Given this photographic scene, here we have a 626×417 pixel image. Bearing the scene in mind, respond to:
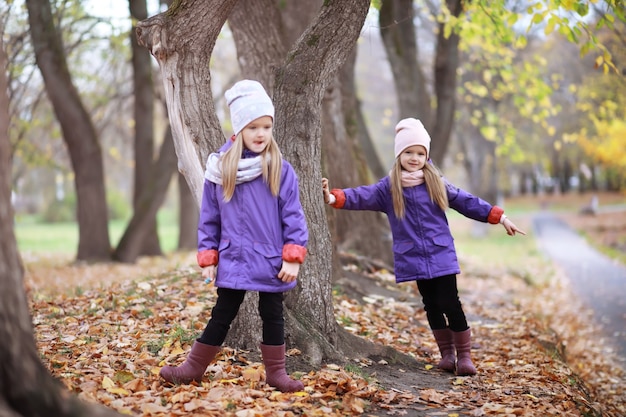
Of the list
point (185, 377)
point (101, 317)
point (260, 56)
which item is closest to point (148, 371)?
point (185, 377)

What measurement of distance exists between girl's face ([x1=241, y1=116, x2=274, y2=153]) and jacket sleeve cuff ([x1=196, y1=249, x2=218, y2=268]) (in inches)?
26.0

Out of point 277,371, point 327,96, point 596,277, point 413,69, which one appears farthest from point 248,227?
point 596,277

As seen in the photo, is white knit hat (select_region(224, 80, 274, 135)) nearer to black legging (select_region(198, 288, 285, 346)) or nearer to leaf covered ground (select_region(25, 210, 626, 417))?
black legging (select_region(198, 288, 285, 346))

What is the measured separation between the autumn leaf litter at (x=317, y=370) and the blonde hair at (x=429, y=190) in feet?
4.00

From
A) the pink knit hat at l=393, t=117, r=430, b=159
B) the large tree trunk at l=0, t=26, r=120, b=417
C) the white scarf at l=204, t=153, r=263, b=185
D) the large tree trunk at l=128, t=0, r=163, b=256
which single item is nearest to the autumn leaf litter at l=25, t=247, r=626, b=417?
the large tree trunk at l=0, t=26, r=120, b=417

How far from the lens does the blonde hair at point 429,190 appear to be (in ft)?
17.1

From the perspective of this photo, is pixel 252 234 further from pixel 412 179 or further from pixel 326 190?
pixel 412 179

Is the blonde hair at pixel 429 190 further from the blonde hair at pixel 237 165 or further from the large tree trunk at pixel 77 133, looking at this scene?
the large tree trunk at pixel 77 133

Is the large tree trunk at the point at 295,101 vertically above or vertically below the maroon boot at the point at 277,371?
above

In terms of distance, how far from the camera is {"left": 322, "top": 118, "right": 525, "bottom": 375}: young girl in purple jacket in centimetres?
519

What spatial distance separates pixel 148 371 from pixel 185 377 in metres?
0.35

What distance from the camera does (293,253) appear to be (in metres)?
4.04

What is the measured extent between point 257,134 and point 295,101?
3.41 ft

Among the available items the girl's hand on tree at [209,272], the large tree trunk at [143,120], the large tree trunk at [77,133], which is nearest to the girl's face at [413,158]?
the girl's hand on tree at [209,272]
